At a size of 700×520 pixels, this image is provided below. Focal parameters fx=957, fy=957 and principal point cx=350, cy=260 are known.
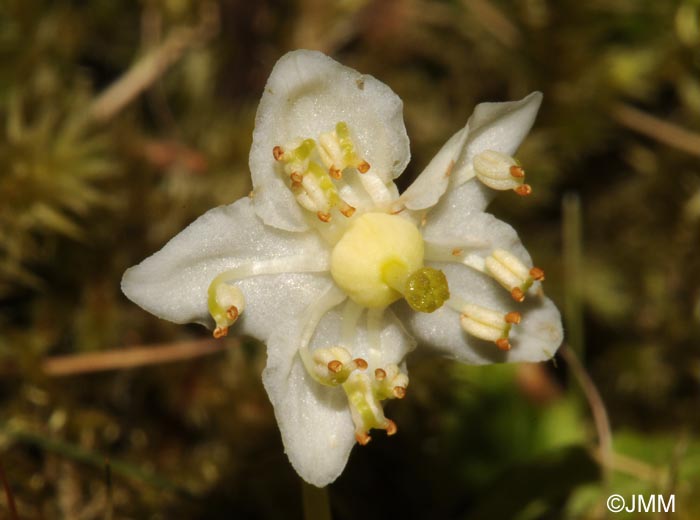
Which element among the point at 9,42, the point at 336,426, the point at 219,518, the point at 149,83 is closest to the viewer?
the point at 336,426

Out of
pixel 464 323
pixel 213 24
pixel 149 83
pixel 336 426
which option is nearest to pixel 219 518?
pixel 336 426

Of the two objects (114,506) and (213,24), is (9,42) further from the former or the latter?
(114,506)

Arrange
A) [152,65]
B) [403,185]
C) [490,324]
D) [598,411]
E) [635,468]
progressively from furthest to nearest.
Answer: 1. [403,185]
2. [152,65]
3. [635,468]
4. [598,411]
5. [490,324]

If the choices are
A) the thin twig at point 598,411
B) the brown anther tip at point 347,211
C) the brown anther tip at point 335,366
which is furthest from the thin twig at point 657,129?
the brown anther tip at point 335,366

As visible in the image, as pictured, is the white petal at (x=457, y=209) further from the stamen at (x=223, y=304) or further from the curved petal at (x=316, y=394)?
the stamen at (x=223, y=304)

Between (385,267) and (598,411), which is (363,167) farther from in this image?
(598,411)

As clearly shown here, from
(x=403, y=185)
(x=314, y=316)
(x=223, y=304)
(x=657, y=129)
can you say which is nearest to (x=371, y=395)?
(x=314, y=316)

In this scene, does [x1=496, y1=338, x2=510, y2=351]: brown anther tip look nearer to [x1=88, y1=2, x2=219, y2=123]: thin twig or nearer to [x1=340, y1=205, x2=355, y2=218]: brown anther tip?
[x1=340, y1=205, x2=355, y2=218]: brown anther tip
